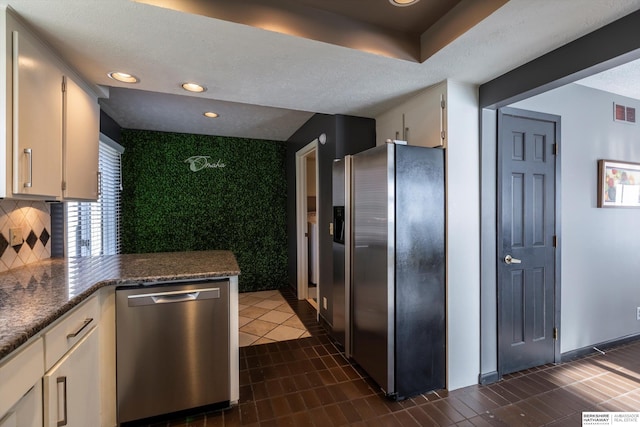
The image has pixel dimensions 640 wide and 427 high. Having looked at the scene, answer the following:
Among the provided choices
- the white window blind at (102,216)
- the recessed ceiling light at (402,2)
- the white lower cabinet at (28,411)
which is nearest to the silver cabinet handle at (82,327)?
the white lower cabinet at (28,411)

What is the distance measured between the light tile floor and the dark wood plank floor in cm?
39

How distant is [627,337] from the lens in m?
2.78

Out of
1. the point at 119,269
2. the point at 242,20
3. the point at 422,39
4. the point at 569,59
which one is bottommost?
the point at 119,269

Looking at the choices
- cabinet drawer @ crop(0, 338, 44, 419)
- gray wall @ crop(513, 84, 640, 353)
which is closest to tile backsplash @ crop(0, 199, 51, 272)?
cabinet drawer @ crop(0, 338, 44, 419)

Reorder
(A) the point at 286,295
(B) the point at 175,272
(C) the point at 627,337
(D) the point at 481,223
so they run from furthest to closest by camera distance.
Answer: (A) the point at 286,295, (C) the point at 627,337, (D) the point at 481,223, (B) the point at 175,272

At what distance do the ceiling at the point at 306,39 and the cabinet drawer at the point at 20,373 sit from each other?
4.70 ft

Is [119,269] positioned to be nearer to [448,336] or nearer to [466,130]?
[448,336]

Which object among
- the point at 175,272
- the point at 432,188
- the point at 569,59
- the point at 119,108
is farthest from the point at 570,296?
the point at 119,108

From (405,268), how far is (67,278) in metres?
2.07

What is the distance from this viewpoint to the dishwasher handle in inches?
64.0

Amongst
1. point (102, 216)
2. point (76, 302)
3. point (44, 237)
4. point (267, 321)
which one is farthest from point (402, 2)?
point (102, 216)

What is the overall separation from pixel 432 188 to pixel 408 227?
34 cm


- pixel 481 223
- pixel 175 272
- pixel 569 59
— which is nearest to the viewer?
pixel 569 59

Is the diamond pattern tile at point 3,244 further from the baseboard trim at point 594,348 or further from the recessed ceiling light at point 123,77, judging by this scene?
the baseboard trim at point 594,348
